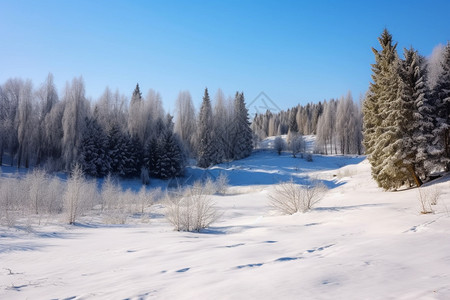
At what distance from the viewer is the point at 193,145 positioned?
5031cm

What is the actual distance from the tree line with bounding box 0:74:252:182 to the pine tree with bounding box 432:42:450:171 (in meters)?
28.5

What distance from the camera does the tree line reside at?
32.6 meters

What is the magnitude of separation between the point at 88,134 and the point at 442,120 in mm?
33200

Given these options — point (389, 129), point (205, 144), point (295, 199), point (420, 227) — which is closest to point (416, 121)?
point (389, 129)

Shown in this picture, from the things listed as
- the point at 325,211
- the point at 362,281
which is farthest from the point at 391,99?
the point at 362,281

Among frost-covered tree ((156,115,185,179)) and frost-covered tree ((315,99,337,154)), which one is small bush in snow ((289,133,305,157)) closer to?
frost-covered tree ((315,99,337,154))

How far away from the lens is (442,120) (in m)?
14.0

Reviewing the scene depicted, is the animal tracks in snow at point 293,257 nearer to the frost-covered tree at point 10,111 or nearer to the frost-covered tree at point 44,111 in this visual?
the frost-covered tree at point 44,111

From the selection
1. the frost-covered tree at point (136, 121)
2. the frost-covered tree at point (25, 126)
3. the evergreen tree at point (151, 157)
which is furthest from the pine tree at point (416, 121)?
the frost-covered tree at point (25, 126)

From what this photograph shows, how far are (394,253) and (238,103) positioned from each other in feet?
165

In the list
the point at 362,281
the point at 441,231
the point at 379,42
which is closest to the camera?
the point at 362,281

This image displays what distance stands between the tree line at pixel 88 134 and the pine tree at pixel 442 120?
28.5 metres

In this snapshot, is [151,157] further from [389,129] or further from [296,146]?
[389,129]

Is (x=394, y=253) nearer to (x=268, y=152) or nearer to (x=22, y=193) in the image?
(x=22, y=193)
